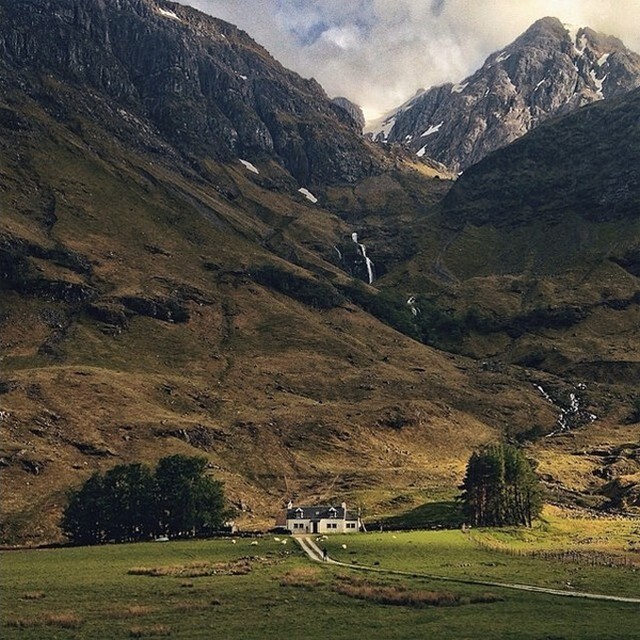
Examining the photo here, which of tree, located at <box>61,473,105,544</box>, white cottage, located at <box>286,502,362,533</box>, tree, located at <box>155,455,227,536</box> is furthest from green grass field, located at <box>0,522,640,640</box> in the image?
white cottage, located at <box>286,502,362,533</box>

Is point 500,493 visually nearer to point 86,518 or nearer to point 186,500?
point 186,500

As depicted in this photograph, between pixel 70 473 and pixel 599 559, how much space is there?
106 meters

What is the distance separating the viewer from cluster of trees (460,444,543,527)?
11350 centimetres

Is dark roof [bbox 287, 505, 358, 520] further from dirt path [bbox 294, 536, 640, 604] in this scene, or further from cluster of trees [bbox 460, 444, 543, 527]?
dirt path [bbox 294, 536, 640, 604]

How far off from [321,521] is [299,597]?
63437mm

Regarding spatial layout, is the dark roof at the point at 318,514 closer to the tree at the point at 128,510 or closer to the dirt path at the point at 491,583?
the tree at the point at 128,510

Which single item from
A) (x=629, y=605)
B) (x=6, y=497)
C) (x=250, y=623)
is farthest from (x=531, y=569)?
(x=6, y=497)

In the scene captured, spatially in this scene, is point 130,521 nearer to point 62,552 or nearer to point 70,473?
point 62,552

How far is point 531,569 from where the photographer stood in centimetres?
6850

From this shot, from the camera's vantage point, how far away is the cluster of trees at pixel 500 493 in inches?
4469

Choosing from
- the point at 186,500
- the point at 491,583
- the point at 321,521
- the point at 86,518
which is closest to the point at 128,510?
the point at 86,518

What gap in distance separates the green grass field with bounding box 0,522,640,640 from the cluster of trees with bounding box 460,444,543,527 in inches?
1171

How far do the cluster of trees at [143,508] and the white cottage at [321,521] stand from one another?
12.1 metres

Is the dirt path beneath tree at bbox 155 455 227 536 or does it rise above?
beneath
